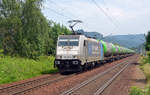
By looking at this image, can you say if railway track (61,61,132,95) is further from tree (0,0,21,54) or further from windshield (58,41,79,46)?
tree (0,0,21,54)

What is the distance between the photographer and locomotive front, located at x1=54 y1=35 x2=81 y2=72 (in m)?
19.8

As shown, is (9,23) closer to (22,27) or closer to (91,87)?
(22,27)

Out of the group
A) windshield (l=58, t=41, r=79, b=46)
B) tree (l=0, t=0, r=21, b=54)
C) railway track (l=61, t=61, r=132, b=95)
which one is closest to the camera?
railway track (l=61, t=61, r=132, b=95)

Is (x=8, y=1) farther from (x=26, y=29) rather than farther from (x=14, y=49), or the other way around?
(x=14, y=49)

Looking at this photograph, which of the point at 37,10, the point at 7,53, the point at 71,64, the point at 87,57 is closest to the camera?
the point at 71,64

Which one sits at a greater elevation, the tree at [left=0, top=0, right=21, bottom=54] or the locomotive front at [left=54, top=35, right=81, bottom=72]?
the tree at [left=0, top=0, right=21, bottom=54]

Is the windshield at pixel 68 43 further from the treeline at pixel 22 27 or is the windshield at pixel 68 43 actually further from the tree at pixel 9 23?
the tree at pixel 9 23

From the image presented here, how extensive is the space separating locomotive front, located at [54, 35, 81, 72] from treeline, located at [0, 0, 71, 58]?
9.65 meters

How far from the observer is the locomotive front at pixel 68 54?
65.1 feet

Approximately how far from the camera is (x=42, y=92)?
11.8 metres

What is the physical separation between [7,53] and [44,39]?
5.39m

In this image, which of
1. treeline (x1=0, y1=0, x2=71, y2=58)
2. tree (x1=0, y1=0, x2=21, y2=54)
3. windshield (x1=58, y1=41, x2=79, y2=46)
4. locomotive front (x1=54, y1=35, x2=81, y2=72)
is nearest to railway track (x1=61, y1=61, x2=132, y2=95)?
locomotive front (x1=54, y1=35, x2=81, y2=72)

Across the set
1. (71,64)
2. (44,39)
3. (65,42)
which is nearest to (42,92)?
(71,64)

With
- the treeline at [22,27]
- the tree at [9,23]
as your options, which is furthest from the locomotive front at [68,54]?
the tree at [9,23]
